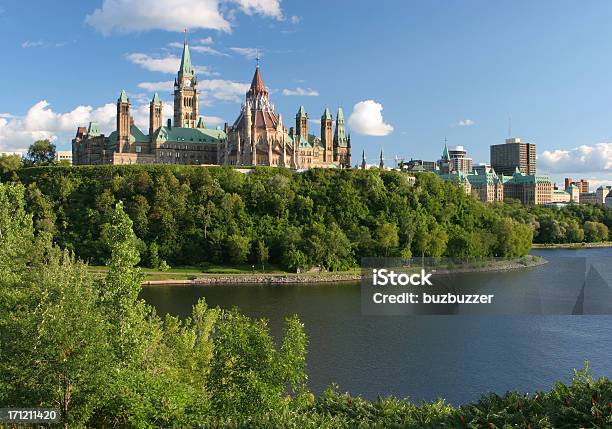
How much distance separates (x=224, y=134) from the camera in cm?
10738

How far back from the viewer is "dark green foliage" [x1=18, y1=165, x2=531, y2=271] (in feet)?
236

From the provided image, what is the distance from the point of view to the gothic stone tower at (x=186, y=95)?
372ft

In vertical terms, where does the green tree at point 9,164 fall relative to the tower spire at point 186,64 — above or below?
below

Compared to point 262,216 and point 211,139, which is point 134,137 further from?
point 262,216

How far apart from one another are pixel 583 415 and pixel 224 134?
101 metres

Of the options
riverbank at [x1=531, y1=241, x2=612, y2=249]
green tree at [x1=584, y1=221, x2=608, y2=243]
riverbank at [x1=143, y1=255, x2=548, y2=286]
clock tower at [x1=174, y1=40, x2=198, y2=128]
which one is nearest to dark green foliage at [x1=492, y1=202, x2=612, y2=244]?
green tree at [x1=584, y1=221, x2=608, y2=243]

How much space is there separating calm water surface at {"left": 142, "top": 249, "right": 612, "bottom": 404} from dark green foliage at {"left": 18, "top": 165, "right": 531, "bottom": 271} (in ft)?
74.5

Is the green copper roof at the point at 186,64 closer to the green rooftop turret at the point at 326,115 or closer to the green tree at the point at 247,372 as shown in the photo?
the green rooftop turret at the point at 326,115

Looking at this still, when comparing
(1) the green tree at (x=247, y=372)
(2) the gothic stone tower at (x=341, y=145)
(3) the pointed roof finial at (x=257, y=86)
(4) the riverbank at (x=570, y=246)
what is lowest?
(4) the riverbank at (x=570, y=246)

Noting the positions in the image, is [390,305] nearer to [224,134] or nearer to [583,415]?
[583,415]

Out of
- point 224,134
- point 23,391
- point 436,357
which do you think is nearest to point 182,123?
point 224,134

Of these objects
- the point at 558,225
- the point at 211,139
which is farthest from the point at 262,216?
the point at 558,225

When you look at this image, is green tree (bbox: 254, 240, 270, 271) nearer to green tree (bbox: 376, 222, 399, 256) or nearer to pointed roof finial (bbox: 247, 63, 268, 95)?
green tree (bbox: 376, 222, 399, 256)

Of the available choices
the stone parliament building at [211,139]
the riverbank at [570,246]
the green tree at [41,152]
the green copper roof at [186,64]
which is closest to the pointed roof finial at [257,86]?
the stone parliament building at [211,139]
